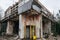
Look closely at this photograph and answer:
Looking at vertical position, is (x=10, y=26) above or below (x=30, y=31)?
above

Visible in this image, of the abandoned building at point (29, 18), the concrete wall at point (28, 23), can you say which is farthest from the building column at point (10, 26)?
the concrete wall at point (28, 23)

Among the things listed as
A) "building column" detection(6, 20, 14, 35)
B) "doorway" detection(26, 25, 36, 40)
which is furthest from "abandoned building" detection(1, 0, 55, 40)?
"building column" detection(6, 20, 14, 35)

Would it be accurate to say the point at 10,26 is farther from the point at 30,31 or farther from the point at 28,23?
the point at 30,31

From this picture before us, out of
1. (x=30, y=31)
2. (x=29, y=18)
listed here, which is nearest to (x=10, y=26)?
(x=29, y=18)

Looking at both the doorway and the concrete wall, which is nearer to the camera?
the doorway

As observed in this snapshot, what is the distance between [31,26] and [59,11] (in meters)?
9.86

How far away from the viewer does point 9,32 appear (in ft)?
78.8

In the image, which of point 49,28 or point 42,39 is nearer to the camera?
point 42,39

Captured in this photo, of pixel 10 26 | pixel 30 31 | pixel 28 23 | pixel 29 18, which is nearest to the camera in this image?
pixel 30 31

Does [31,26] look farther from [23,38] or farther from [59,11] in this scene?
[59,11]

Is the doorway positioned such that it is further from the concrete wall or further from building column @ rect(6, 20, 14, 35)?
building column @ rect(6, 20, 14, 35)

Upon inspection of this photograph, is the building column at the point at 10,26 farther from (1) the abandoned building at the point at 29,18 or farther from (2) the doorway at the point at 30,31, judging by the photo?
(2) the doorway at the point at 30,31

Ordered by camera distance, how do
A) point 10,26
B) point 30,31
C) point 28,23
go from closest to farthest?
point 30,31, point 28,23, point 10,26

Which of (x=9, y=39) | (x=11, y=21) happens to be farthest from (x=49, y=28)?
(x=9, y=39)
